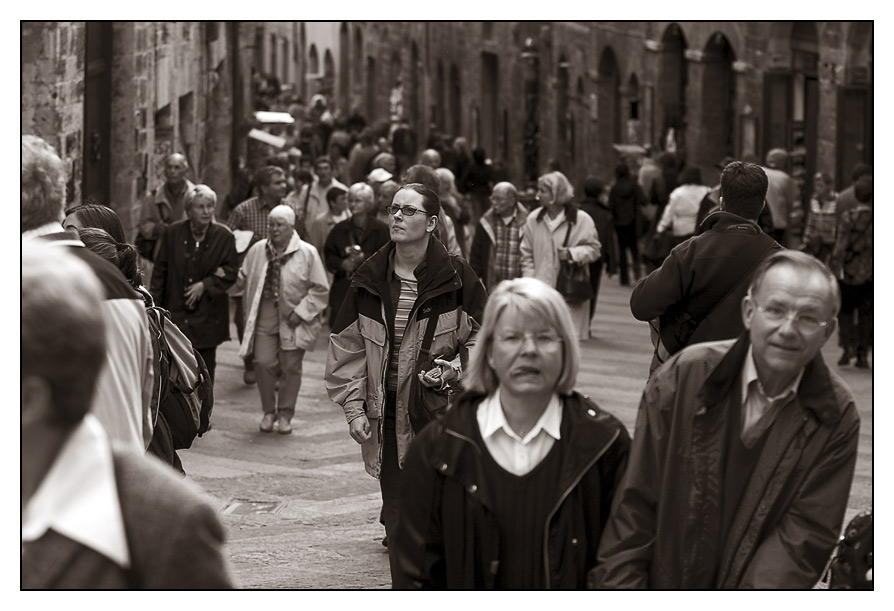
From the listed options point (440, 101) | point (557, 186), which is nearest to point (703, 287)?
point (557, 186)

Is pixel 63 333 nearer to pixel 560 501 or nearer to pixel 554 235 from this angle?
pixel 560 501

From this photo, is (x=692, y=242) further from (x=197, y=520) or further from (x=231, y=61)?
(x=231, y=61)

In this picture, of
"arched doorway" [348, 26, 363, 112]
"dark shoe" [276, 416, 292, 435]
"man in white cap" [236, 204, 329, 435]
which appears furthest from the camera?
"arched doorway" [348, 26, 363, 112]

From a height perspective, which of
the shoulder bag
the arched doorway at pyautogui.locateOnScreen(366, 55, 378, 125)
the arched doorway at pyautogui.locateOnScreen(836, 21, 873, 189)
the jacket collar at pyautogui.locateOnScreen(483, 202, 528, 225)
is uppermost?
the arched doorway at pyautogui.locateOnScreen(366, 55, 378, 125)

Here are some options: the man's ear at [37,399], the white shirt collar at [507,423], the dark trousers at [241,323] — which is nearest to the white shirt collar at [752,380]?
the white shirt collar at [507,423]

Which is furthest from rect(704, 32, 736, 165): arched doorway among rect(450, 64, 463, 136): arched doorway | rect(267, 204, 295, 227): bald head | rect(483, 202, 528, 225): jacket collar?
rect(450, 64, 463, 136): arched doorway

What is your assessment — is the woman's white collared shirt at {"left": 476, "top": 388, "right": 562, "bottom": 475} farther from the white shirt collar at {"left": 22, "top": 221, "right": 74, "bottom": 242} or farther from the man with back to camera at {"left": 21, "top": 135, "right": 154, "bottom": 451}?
the white shirt collar at {"left": 22, "top": 221, "right": 74, "bottom": 242}

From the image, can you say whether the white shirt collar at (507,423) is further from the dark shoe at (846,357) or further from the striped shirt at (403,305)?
the dark shoe at (846,357)

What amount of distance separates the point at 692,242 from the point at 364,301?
4.18 feet

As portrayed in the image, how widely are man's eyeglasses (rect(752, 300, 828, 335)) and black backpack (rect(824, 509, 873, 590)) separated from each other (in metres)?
0.60

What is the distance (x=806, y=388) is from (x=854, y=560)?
550mm

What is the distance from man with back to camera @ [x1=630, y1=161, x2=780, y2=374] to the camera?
19.8ft

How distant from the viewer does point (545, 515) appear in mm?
3590
